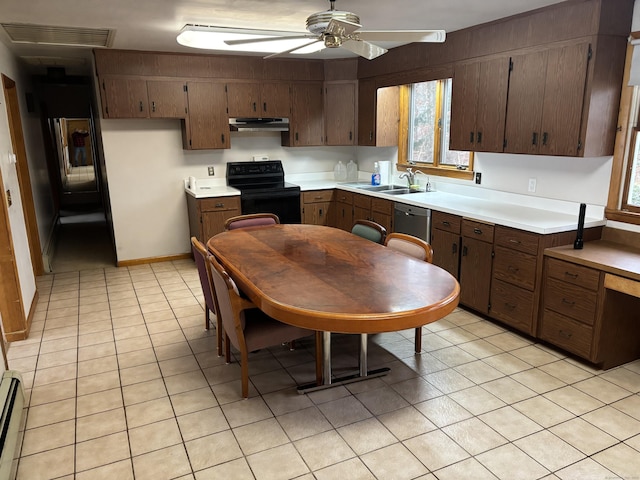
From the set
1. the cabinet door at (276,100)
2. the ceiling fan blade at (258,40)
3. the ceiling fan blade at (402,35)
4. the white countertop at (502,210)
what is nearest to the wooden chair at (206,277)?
the ceiling fan blade at (258,40)

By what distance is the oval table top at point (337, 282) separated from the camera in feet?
6.84

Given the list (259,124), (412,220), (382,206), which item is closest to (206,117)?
(259,124)

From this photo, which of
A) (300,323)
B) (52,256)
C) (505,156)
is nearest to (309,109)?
(505,156)

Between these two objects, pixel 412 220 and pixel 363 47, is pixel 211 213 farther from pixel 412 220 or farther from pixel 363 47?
pixel 363 47

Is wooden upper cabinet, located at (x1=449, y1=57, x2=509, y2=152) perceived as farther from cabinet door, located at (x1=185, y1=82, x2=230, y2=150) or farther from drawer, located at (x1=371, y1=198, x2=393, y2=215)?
cabinet door, located at (x1=185, y1=82, x2=230, y2=150)

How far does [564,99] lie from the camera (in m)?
3.30

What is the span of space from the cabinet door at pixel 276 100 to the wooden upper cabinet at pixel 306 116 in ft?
0.23

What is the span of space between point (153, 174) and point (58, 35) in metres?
1.77

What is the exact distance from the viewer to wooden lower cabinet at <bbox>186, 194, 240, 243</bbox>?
17.0 ft

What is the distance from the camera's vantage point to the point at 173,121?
216 inches

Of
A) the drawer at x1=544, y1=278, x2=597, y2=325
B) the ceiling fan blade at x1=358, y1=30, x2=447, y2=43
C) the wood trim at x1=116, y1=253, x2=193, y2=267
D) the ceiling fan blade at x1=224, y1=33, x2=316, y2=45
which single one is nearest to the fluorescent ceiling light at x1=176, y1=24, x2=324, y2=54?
the ceiling fan blade at x1=224, y1=33, x2=316, y2=45

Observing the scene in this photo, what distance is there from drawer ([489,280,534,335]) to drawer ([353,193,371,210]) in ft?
6.12

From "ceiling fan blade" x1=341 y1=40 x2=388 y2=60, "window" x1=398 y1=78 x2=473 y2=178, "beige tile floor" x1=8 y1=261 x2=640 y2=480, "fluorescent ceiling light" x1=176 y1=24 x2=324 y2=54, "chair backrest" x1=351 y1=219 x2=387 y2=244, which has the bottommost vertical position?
"beige tile floor" x1=8 y1=261 x2=640 y2=480

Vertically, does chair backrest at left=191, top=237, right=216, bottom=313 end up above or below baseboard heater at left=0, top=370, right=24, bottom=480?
above
